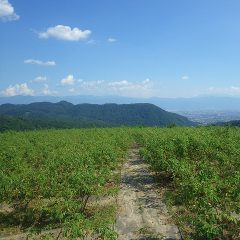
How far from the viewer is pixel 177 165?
15.2 metres

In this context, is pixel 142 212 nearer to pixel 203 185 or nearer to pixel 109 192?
pixel 109 192

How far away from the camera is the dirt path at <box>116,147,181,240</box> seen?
1124cm

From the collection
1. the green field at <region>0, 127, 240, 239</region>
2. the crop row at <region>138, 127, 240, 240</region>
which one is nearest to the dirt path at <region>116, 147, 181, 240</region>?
the green field at <region>0, 127, 240, 239</region>

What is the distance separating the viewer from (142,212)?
1333cm

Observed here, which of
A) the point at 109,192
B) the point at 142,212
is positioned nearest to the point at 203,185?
the point at 142,212

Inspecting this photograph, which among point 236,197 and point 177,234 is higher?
point 236,197

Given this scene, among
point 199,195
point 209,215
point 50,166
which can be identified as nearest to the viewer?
point 209,215

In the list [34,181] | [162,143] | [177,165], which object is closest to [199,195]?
[177,165]

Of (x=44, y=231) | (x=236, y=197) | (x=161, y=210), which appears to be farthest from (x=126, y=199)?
(x=236, y=197)

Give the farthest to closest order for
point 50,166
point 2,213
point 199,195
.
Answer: point 50,166, point 2,213, point 199,195

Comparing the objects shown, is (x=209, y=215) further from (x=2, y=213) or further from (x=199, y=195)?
(x=2, y=213)

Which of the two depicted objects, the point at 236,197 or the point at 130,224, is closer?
A: the point at 236,197

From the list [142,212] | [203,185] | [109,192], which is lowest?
[142,212]

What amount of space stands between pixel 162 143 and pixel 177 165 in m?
5.86
